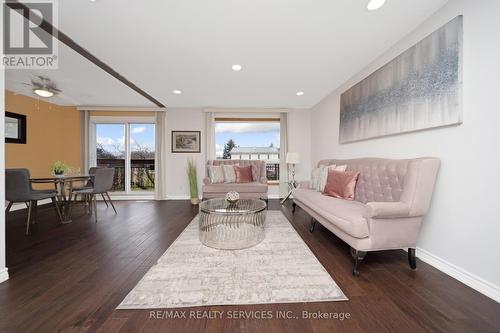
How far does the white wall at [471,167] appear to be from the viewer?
143 cm

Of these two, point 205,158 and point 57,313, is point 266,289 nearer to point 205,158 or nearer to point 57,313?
point 57,313

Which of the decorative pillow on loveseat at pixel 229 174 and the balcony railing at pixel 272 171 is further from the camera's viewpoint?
the balcony railing at pixel 272 171

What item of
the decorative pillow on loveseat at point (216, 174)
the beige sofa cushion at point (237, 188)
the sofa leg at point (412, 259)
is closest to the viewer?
the sofa leg at point (412, 259)

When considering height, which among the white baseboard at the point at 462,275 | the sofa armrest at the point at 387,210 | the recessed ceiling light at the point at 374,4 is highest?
the recessed ceiling light at the point at 374,4

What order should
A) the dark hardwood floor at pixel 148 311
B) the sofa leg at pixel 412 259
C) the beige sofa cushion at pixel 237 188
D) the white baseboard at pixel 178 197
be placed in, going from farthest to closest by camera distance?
the white baseboard at pixel 178 197
the beige sofa cushion at pixel 237 188
the sofa leg at pixel 412 259
the dark hardwood floor at pixel 148 311

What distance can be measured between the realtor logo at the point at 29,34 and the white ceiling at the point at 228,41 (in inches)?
5.1

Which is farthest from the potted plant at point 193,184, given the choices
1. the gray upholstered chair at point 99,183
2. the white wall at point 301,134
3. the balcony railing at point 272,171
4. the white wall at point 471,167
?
the white wall at point 471,167

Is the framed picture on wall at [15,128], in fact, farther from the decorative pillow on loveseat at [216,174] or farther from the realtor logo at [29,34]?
the decorative pillow on loveseat at [216,174]

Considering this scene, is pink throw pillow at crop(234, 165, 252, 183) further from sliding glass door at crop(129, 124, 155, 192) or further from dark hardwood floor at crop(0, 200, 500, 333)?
sliding glass door at crop(129, 124, 155, 192)

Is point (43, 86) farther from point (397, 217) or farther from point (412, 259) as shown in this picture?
point (412, 259)

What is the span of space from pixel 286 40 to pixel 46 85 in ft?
13.1

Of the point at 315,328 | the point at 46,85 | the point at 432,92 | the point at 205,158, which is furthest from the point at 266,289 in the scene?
the point at 46,85

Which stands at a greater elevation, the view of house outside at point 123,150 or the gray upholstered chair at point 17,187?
the view of house outside at point 123,150

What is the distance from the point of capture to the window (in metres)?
5.53
